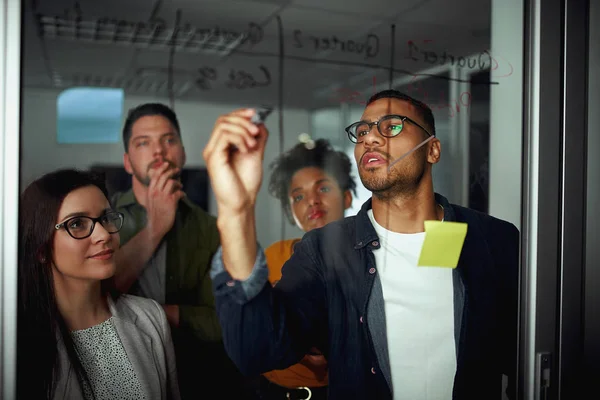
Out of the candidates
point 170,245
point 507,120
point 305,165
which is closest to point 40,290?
point 170,245

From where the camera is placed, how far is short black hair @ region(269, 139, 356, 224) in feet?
4.43

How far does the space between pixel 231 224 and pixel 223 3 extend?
1.79ft

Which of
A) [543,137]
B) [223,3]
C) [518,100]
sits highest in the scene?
[223,3]

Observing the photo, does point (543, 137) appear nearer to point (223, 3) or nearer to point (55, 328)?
point (223, 3)

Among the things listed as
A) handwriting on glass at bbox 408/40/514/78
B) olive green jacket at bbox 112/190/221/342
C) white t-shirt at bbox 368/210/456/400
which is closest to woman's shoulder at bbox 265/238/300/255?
olive green jacket at bbox 112/190/221/342

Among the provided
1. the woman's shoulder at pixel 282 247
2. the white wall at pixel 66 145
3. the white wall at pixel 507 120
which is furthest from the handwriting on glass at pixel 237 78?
the white wall at pixel 507 120

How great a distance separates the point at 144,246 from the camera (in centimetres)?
126

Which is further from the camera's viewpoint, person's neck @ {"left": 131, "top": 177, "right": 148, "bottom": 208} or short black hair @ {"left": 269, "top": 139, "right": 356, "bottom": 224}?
short black hair @ {"left": 269, "top": 139, "right": 356, "bottom": 224}

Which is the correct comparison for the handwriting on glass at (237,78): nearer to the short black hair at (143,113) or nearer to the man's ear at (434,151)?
the short black hair at (143,113)

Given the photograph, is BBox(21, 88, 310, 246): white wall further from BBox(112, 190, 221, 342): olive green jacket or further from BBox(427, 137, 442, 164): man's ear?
BBox(427, 137, 442, 164): man's ear

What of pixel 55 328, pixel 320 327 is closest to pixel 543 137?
pixel 320 327

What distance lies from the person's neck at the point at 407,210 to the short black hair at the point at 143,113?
0.60 meters

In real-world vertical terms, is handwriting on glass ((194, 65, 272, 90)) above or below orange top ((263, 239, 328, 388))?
above

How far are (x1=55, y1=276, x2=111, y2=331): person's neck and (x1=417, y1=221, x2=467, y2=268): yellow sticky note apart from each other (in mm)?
858
